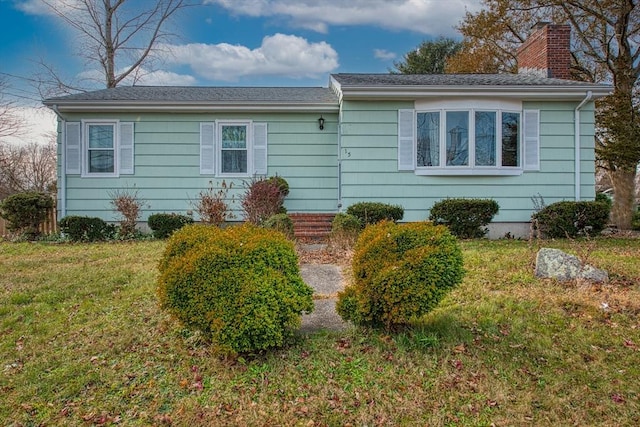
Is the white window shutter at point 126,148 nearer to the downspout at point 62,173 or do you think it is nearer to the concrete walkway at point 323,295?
the downspout at point 62,173

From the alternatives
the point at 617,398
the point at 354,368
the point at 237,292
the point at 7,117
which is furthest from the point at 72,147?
the point at 617,398

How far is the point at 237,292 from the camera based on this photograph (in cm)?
309

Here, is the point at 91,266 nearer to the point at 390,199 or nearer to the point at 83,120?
the point at 83,120

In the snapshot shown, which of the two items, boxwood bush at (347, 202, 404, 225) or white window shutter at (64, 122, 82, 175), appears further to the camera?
white window shutter at (64, 122, 82, 175)

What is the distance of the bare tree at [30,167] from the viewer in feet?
66.8

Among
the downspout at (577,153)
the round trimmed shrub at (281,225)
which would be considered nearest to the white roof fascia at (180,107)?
the round trimmed shrub at (281,225)

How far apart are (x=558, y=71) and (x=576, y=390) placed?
1069cm

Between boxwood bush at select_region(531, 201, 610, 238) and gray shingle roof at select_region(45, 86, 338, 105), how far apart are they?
5524 mm

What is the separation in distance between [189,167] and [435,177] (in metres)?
5.99

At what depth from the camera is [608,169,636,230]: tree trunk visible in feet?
46.8

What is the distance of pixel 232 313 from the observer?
3039 millimetres

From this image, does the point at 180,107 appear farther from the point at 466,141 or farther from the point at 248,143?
the point at 466,141

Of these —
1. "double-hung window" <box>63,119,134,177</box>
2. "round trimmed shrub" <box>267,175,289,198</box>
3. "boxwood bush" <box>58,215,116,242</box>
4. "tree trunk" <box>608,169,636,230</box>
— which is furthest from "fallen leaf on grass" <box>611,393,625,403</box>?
"tree trunk" <box>608,169,636,230</box>

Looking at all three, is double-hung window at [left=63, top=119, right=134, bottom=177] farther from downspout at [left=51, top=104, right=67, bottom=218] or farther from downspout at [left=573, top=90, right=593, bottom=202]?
downspout at [left=573, top=90, right=593, bottom=202]
